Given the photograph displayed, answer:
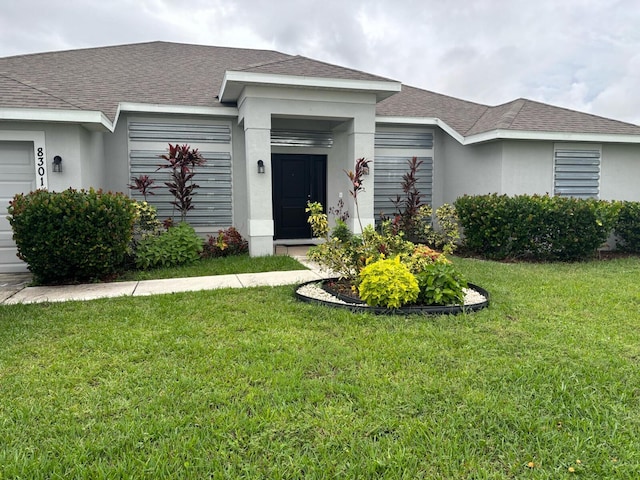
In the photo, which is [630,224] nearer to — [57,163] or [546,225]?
[546,225]

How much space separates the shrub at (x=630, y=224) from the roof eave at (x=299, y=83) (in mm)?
5717

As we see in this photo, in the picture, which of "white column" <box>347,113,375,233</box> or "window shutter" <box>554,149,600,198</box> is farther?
"window shutter" <box>554,149,600,198</box>

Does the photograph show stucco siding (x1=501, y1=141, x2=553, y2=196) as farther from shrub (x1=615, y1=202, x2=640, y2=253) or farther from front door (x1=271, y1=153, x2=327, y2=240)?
front door (x1=271, y1=153, x2=327, y2=240)

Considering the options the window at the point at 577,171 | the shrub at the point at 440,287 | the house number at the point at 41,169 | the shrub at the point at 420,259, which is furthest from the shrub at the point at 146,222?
the window at the point at 577,171

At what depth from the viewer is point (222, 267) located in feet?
26.3

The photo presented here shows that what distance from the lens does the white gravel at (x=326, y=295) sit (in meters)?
5.43

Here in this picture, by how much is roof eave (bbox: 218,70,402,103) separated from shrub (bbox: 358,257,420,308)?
4823 mm

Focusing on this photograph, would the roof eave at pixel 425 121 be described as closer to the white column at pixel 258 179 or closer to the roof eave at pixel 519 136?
the roof eave at pixel 519 136

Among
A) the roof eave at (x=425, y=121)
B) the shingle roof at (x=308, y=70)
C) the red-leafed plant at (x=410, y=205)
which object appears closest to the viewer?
the shingle roof at (x=308, y=70)

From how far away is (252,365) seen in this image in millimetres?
3529

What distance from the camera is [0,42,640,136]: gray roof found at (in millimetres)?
8461

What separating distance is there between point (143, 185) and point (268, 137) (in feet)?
8.93

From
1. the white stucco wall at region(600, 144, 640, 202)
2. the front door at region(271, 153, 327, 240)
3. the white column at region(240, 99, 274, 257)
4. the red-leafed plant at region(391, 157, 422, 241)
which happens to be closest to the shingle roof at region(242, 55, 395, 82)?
the white column at region(240, 99, 274, 257)

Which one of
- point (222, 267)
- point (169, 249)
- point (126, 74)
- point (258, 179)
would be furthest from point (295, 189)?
point (126, 74)
